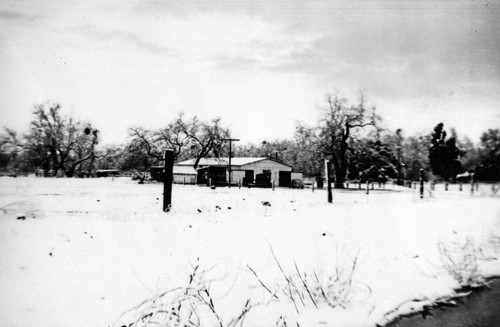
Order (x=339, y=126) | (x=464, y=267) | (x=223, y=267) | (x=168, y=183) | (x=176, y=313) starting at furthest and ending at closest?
(x=339, y=126)
(x=168, y=183)
(x=464, y=267)
(x=223, y=267)
(x=176, y=313)

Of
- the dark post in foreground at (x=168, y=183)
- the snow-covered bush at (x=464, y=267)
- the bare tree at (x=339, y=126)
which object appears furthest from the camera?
the bare tree at (x=339, y=126)

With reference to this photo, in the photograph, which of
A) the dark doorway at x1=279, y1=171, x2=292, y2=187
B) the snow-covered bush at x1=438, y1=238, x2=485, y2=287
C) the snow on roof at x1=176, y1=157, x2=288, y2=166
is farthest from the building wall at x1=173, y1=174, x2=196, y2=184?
the snow-covered bush at x1=438, y1=238, x2=485, y2=287

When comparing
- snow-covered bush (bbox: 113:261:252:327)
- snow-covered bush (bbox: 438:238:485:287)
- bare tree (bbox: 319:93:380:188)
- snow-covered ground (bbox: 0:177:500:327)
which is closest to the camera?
snow-covered bush (bbox: 113:261:252:327)

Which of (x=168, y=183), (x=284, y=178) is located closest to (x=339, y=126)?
(x=284, y=178)

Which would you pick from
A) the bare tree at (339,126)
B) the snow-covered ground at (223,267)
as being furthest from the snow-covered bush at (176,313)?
the bare tree at (339,126)

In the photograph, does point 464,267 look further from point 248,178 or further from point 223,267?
point 248,178

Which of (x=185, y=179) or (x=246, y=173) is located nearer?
(x=246, y=173)

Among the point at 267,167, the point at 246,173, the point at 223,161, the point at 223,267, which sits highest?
the point at 223,161

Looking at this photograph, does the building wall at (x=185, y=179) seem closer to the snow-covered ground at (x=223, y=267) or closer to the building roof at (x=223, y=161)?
the building roof at (x=223, y=161)

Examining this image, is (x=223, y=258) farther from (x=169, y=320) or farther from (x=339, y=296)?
(x=339, y=296)

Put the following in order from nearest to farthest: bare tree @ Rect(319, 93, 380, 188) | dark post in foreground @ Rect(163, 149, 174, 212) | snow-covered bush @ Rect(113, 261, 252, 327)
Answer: snow-covered bush @ Rect(113, 261, 252, 327), dark post in foreground @ Rect(163, 149, 174, 212), bare tree @ Rect(319, 93, 380, 188)

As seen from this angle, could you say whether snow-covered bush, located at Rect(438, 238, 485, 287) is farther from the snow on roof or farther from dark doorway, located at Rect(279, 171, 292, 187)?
dark doorway, located at Rect(279, 171, 292, 187)

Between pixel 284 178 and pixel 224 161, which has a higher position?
pixel 224 161

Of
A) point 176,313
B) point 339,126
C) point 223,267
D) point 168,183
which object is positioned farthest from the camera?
point 339,126
